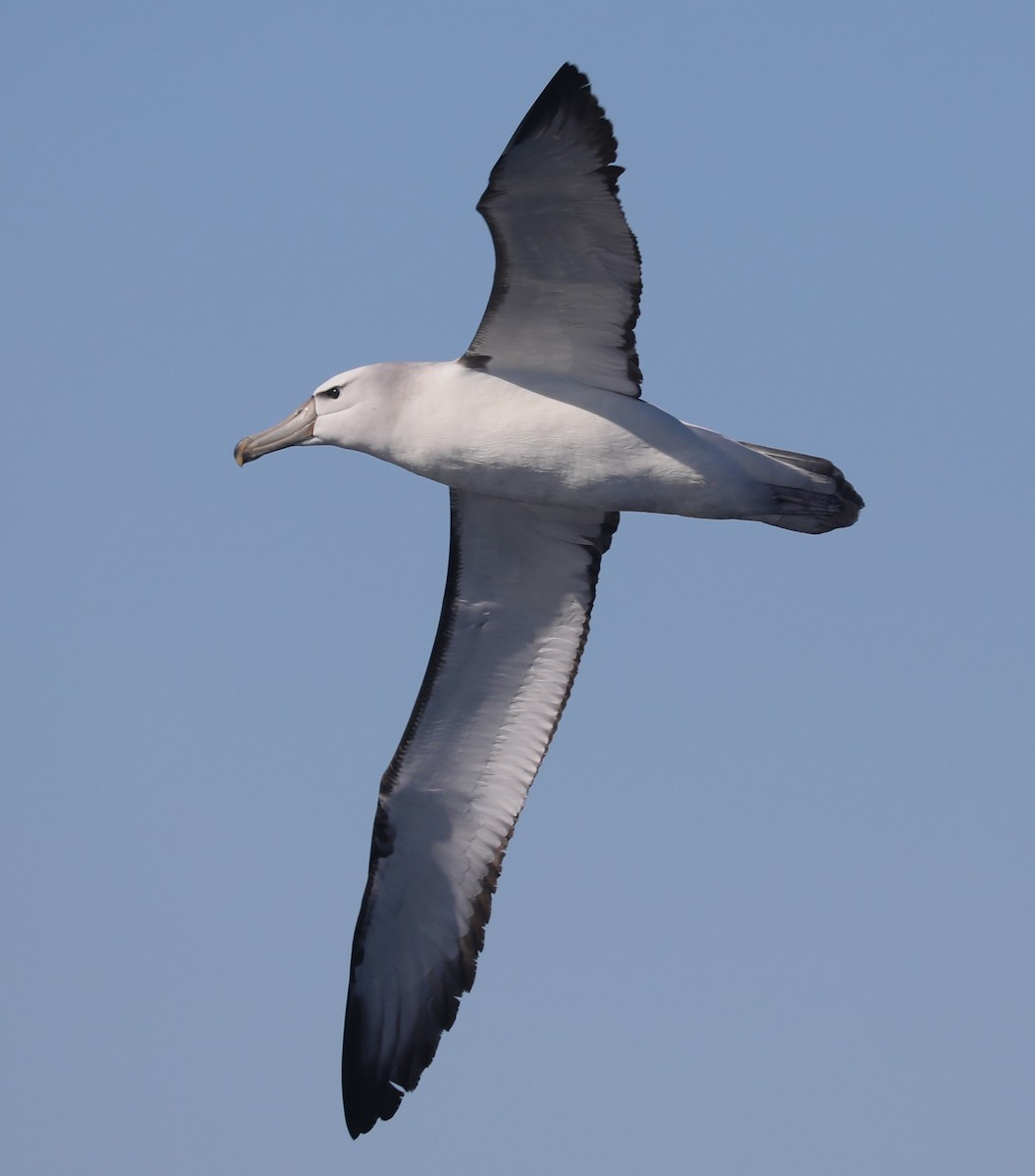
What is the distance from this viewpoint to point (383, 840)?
14.6m

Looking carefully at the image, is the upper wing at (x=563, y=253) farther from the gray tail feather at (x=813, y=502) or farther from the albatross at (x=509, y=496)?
the gray tail feather at (x=813, y=502)

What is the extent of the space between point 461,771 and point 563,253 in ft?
13.6

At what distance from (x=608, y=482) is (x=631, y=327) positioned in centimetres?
103

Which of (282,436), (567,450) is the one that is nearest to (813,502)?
(567,450)

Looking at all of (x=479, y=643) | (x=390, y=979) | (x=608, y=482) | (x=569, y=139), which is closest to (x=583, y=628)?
(x=479, y=643)

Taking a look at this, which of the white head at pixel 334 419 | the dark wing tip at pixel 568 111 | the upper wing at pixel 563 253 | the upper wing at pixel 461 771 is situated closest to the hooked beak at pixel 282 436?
the white head at pixel 334 419

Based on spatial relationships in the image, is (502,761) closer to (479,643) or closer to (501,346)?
(479,643)

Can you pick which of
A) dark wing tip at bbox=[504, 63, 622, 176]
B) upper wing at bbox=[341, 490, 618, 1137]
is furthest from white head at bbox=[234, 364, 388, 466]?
dark wing tip at bbox=[504, 63, 622, 176]

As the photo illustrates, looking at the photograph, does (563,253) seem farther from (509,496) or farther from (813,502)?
(813,502)

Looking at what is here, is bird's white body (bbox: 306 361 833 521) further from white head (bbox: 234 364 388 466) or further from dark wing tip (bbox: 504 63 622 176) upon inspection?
dark wing tip (bbox: 504 63 622 176)

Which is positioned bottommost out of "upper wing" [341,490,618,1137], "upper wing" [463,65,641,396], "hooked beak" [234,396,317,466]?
"upper wing" [341,490,618,1137]

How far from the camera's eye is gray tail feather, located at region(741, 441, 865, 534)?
13023 millimetres

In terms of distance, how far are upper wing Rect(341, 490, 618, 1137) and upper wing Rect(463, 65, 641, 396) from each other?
140 centimetres

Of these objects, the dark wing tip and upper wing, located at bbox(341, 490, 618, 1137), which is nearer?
the dark wing tip
